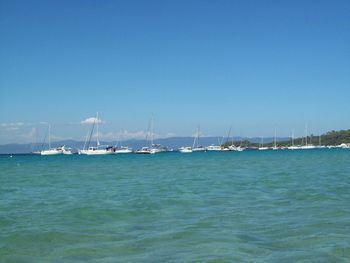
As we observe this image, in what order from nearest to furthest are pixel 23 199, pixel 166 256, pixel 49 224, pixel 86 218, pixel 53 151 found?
pixel 166 256 < pixel 49 224 < pixel 86 218 < pixel 23 199 < pixel 53 151

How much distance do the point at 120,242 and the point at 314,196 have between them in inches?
473

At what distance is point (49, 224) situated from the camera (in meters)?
15.1

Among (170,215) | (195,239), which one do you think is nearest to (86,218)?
(170,215)

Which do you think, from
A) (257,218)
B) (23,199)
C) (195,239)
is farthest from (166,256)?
(23,199)

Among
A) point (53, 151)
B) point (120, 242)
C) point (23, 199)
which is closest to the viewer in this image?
point (120, 242)

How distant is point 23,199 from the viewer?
78.0ft

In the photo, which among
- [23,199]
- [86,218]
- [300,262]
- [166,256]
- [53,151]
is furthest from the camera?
[53,151]

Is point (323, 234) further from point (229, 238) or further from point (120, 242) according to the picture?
point (120, 242)

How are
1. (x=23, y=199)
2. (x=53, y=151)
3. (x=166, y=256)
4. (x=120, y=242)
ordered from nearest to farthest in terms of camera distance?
(x=166, y=256), (x=120, y=242), (x=23, y=199), (x=53, y=151)

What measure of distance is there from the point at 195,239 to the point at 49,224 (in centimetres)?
553

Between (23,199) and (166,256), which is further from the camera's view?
(23,199)

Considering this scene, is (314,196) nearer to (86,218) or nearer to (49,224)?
(86,218)

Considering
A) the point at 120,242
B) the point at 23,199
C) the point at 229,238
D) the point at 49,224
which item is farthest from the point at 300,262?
the point at 23,199

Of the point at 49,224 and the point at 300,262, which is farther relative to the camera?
the point at 49,224
